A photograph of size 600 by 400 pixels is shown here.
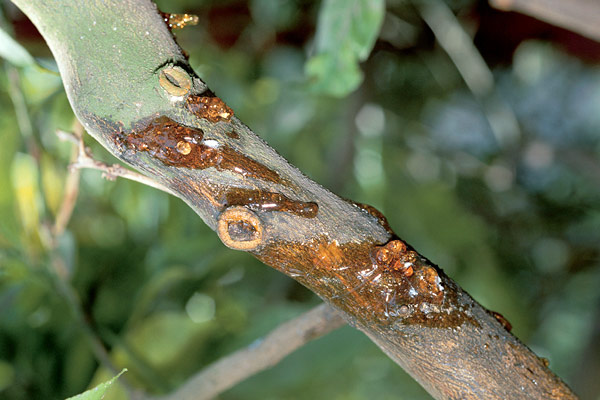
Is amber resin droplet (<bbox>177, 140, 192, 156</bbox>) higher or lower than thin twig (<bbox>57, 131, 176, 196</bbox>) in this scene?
higher

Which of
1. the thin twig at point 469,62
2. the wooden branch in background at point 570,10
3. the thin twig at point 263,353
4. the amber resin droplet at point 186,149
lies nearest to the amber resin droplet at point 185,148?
the amber resin droplet at point 186,149

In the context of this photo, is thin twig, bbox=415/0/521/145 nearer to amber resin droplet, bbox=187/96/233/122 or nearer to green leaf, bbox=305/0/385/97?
green leaf, bbox=305/0/385/97

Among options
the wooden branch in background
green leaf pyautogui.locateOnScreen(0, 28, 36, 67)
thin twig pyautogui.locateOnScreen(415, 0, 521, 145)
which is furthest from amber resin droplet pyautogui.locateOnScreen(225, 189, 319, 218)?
thin twig pyautogui.locateOnScreen(415, 0, 521, 145)

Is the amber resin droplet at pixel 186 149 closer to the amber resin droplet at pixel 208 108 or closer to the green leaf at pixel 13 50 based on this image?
the amber resin droplet at pixel 208 108

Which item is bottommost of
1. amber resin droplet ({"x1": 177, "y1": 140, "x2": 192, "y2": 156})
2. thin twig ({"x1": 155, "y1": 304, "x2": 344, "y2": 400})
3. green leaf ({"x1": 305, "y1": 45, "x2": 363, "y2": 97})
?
thin twig ({"x1": 155, "y1": 304, "x2": 344, "y2": 400})

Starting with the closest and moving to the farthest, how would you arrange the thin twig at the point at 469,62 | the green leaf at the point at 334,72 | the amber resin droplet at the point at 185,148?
the amber resin droplet at the point at 185,148 < the green leaf at the point at 334,72 < the thin twig at the point at 469,62

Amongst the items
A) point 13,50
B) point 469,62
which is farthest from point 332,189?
point 13,50
